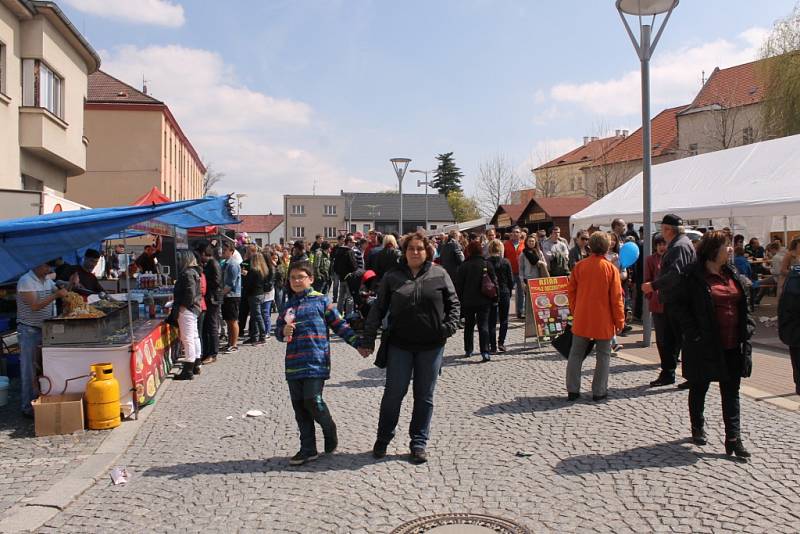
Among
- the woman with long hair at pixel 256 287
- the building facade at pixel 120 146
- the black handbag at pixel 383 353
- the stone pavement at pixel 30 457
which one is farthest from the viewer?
the building facade at pixel 120 146

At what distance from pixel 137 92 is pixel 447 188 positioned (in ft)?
214

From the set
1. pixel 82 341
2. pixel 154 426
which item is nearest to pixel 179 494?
pixel 154 426

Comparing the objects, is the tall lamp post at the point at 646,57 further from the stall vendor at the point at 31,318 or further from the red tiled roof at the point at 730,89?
the red tiled roof at the point at 730,89

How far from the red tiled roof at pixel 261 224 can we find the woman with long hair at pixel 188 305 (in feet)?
320

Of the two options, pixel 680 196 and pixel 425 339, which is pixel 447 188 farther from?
pixel 425 339

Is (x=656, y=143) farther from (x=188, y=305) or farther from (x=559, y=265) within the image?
(x=188, y=305)

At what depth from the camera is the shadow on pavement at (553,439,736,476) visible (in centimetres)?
500

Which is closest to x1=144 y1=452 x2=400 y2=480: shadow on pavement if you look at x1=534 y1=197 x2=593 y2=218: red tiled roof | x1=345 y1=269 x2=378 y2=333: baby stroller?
x1=345 y1=269 x2=378 y2=333: baby stroller

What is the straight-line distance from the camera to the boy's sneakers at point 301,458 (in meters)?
5.20

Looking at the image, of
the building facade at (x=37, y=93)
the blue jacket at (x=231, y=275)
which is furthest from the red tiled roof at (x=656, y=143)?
the blue jacket at (x=231, y=275)

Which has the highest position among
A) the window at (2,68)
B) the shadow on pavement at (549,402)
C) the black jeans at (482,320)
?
the window at (2,68)

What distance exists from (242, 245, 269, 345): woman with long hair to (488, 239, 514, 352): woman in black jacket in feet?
13.2

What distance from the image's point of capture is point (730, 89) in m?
44.6

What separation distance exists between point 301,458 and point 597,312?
3390 millimetres
